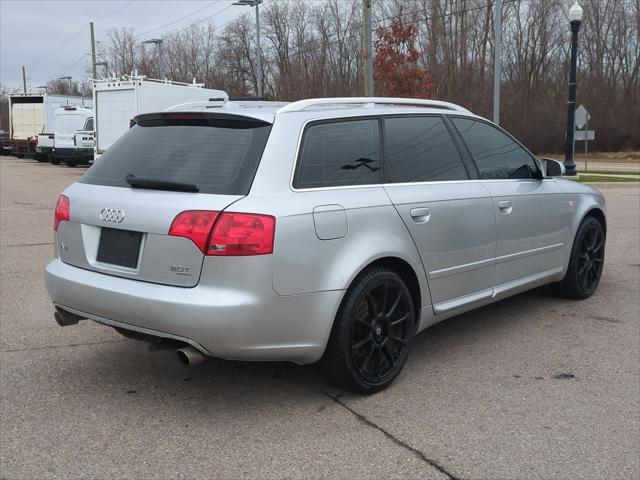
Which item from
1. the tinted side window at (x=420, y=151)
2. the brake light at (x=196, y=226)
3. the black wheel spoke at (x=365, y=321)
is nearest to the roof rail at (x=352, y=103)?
the tinted side window at (x=420, y=151)

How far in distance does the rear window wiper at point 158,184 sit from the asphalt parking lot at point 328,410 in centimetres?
124

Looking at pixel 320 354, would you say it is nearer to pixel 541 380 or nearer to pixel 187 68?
pixel 541 380

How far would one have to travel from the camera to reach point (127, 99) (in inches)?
817

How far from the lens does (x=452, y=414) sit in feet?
12.3

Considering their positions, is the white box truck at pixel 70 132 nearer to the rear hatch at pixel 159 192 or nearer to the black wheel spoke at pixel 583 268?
the black wheel spoke at pixel 583 268

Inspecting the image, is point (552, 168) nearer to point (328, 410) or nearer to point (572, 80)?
point (328, 410)

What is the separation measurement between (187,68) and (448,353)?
56.4m

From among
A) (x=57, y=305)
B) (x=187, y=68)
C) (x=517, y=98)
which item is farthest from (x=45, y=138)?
(x=517, y=98)

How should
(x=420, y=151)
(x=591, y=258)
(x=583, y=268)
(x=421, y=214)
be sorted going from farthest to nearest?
1. (x=591, y=258)
2. (x=583, y=268)
3. (x=420, y=151)
4. (x=421, y=214)

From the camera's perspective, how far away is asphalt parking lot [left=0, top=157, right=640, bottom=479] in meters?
3.19

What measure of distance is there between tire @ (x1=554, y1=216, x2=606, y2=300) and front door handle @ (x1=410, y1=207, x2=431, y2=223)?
2340 millimetres

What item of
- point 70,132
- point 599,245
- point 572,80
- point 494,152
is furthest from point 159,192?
point 70,132

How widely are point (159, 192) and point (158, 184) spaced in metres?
0.04

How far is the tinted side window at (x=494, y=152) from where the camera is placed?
505cm
